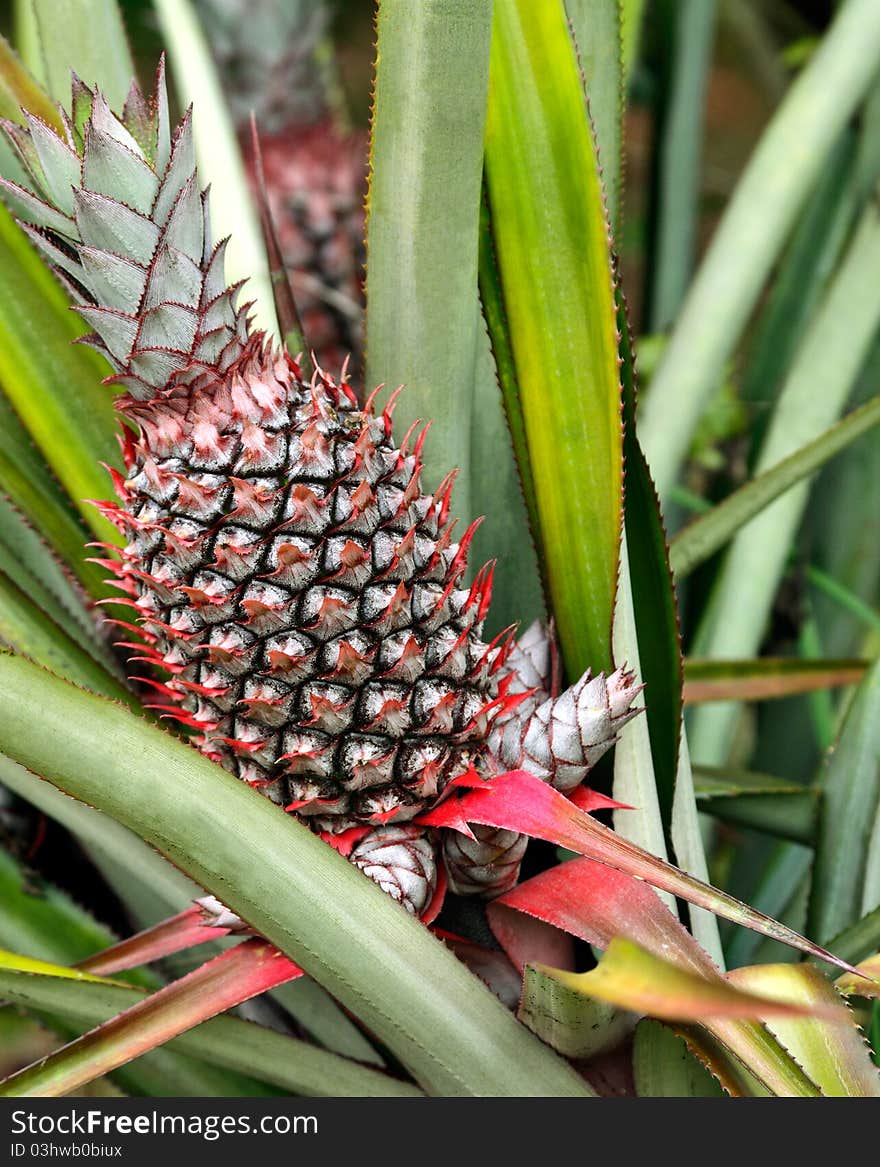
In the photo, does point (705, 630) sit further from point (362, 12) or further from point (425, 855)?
point (362, 12)

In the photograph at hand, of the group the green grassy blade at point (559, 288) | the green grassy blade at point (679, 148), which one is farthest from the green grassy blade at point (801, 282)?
the green grassy blade at point (559, 288)

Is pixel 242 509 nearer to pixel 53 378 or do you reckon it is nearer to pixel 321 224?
pixel 53 378

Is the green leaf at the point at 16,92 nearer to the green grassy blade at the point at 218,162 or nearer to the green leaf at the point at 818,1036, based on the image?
the green grassy blade at the point at 218,162

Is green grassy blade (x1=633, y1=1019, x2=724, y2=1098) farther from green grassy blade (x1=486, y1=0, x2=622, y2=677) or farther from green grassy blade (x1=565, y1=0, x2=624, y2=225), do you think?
green grassy blade (x1=565, y1=0, x2=624, y2=225)

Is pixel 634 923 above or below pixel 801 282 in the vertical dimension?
below

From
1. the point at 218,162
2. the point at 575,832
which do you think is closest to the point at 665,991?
the point at 575,832

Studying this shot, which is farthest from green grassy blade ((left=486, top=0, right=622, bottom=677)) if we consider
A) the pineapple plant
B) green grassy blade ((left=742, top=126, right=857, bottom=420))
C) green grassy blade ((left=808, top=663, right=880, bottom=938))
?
green grassy blade ((left=742, top=126, right=857, bottom=420))
